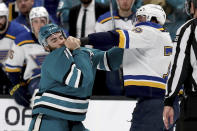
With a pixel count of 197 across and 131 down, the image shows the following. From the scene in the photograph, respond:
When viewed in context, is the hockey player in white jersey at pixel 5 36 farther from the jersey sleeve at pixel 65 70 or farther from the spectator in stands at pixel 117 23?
the jersey sleeve at pixel 65 70

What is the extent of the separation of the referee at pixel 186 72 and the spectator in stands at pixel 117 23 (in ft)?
8.25

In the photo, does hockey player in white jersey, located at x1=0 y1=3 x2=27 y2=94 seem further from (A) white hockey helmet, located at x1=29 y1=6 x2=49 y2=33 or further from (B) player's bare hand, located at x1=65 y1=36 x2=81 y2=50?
(B) player's bare hand, located at x1=65 y1=36 x2=81 y2=50

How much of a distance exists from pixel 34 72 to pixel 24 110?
0.47 m

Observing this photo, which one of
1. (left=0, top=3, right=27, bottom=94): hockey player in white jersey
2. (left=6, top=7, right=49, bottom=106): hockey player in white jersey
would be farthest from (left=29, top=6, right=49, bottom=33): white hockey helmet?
(left=0, top=3, right=27, bottom=94): hockey player in white jersey

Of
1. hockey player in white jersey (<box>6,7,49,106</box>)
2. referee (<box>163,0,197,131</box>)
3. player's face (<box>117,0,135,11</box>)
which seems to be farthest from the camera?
hockey player in white jersey (<box>6,7,49,106</box>)

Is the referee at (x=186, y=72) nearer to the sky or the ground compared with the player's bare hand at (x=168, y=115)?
nearer to the sky

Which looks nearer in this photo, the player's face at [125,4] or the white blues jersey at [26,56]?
the player's face at [125,4]

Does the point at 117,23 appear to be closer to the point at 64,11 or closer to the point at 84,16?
the point at 84,16

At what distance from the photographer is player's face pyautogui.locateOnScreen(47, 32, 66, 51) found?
4109 millimetres

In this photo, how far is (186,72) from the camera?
321cm

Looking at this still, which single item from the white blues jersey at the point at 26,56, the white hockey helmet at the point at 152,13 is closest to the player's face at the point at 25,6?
the white blues jersey at the point at 26,56

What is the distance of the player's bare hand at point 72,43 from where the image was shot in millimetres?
3883

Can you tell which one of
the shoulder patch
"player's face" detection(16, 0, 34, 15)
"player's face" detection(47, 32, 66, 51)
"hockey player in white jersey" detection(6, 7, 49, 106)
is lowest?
"hockey player in white jersey" detection(6, 7, 49, 106)

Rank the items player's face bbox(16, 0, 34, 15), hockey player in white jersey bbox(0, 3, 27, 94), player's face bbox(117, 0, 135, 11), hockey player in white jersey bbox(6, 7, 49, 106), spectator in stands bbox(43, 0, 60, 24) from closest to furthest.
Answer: player's face bbox(117, 0, 135, 11) → hockey player in white jersey bbox(6, 7, 49, 106) → hockey player in white jersey bbox(0, 3, 27, 94) → player's face bbox(16, 0, 34, 15) → spectator in stands bbox(43, 0, 60, 24)
